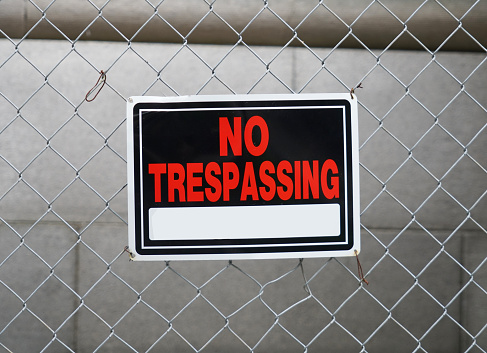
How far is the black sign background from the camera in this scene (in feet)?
3.56

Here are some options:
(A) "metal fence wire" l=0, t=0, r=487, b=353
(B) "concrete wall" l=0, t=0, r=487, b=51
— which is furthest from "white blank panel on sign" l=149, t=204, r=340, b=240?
(B) "concrete wall" l=0, t=0, r=487, b=51

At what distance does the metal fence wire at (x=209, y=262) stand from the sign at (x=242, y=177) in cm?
87

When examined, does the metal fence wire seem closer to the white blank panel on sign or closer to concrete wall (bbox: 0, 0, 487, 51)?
concrete wall (bbox: 0, 0, 487, 51)

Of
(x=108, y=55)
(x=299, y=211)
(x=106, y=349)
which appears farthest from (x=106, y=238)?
(x=299, y=211)

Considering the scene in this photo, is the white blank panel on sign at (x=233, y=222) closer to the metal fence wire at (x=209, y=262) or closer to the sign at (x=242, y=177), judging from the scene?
the sign at (x=242, y=177)

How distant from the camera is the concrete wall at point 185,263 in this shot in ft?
6.40

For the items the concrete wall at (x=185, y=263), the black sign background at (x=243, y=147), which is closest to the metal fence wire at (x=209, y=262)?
the concrete wall at (x=185, y=263)

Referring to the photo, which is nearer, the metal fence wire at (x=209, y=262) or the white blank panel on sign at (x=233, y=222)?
the white blank panel on sign at (x=233, y=222)

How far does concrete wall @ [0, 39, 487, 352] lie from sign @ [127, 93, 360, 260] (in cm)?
87

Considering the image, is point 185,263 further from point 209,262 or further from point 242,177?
point 242,177

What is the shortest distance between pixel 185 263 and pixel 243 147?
3.26ft

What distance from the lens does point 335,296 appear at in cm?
197

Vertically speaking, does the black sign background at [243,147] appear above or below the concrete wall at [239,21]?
below

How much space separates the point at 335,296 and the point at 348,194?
0.98m
